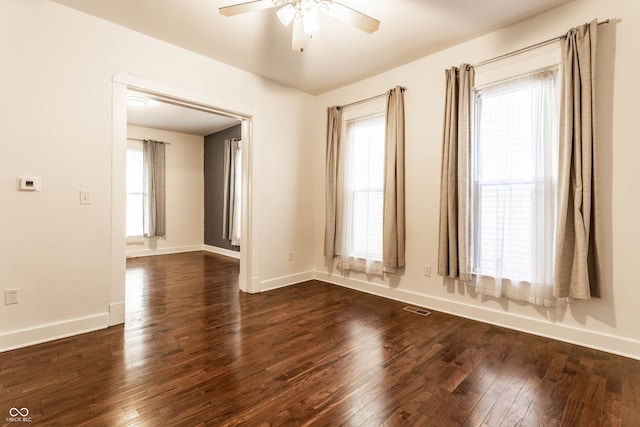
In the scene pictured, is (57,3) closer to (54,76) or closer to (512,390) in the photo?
(54,76)

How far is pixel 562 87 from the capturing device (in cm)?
250

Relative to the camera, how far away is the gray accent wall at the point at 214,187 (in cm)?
699

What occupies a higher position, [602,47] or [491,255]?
[602,47]

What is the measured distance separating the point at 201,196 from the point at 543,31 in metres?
7.03

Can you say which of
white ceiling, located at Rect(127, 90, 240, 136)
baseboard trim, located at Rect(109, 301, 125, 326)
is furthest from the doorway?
white ceiling, located at Rect(127, 90, 240, 136)

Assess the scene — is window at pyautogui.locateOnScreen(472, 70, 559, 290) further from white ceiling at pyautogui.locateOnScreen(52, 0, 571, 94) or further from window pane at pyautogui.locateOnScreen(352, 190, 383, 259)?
window pane at pyautogui.locateOnScreen(352, 190, 383, 259)

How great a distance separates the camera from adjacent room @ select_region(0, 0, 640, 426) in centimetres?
188

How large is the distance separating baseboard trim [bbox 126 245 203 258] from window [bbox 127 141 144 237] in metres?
0.36

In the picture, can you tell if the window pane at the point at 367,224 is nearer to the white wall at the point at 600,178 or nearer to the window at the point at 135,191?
the white wall at the point at 600,178

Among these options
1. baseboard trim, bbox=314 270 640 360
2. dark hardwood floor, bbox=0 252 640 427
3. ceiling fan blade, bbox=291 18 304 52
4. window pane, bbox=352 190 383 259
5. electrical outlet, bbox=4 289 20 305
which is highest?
ceiling fan blade, bbox=291 18 304 52

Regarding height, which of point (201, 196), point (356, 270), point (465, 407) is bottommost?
point (465, 407)

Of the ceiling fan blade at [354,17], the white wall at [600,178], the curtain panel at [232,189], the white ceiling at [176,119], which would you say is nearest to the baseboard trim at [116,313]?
the white wall at [600,178]

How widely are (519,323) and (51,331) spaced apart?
4.01 meters

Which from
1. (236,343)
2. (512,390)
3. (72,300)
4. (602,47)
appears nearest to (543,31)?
(602,47)
